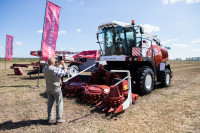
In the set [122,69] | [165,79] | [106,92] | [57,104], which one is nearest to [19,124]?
[57,104]

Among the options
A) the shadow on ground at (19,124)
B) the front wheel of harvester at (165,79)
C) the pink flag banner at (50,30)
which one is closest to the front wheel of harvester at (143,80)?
the front wheel of harvester at (165,79)

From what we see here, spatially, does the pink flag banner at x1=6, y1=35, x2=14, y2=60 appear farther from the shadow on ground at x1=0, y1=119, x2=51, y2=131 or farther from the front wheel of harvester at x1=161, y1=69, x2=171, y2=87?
the front wheel of harvester at x1=161, y1=69, x2=171, y2=87

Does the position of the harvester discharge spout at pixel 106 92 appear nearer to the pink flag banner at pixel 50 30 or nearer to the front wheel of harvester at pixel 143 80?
the front wheel of harvester at pixel 143 80

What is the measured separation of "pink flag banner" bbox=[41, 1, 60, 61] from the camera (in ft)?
23.5

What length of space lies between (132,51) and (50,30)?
12.9ft

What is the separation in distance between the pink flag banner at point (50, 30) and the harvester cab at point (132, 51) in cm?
223

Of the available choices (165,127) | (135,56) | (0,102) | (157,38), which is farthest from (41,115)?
(157,38)

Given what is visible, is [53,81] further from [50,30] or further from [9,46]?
[9,46]

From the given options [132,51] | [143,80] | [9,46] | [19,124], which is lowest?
[19,124]

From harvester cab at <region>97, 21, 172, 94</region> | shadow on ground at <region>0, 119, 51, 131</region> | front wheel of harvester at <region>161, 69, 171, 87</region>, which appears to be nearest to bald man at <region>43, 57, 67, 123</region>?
shadow on ground at <region>0, 119, 51, 131</region>

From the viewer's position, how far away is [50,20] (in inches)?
287

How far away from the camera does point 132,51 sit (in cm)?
606

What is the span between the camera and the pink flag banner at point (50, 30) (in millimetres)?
7152

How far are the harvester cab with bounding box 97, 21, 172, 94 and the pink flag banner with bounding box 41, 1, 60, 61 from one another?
2231mm
